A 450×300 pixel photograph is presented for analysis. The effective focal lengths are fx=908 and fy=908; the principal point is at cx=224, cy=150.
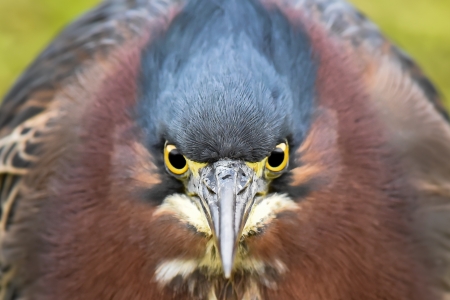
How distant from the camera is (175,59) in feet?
8.50

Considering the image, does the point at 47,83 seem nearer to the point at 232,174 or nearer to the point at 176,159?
the point at 176,159

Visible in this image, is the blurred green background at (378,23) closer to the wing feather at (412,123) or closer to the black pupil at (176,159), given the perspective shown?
the wing feather at (412,123)

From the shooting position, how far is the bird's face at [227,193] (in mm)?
2387

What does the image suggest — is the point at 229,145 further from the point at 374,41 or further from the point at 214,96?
the point at 374,41

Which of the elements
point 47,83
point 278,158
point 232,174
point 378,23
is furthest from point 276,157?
point 378,23

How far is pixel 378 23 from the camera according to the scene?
18.2ft

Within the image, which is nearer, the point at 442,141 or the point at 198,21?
the point at 198,21

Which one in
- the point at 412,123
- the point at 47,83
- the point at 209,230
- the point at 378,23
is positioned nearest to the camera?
the point at 209,230

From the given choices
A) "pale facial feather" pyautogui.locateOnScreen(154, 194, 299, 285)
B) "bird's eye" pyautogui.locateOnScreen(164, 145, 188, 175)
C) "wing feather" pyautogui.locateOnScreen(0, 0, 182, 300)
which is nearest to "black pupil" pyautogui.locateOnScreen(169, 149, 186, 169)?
"bird's eye" pyautogui.locateOnScreen(164, 145, 188, 175)

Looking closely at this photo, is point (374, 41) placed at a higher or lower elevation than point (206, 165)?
higher

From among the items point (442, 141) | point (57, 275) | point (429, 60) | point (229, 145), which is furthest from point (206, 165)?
point (429, 60)

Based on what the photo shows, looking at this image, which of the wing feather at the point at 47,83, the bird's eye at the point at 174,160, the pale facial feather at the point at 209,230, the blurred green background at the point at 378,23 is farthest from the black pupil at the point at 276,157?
the blurred green background at the point at 378,23

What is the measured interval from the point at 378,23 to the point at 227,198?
3402 mm

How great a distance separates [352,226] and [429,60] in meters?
2.98
